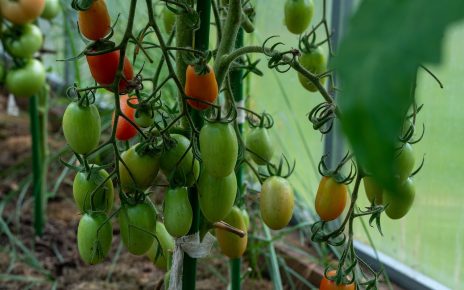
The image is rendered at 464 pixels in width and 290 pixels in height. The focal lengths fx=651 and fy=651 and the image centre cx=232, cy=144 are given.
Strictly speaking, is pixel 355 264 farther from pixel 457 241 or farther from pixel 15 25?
pixel 15 25

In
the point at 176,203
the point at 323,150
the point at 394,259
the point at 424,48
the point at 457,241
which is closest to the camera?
the point at 424,48

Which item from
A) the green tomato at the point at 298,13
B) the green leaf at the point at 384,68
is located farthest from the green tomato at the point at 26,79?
the green leaf at the point at 384,68

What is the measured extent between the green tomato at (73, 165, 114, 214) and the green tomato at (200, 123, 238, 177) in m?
0.09

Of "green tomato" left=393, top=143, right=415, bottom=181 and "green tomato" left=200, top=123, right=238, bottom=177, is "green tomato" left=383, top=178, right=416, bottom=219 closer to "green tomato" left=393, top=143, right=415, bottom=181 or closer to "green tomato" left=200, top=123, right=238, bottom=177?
"green tomato" left=393, top=143, right=415, bottom=181

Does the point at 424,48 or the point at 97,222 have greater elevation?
the point at 424,48

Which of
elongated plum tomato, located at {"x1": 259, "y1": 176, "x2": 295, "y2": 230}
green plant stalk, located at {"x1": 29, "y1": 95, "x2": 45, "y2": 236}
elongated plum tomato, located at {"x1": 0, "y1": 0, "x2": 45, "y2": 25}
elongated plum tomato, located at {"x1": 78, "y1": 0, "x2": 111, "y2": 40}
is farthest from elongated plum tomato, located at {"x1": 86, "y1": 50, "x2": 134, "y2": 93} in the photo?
green plant stalk, located at {"x1": 29, "y1": 95, "x2": 45, "y2": 236}

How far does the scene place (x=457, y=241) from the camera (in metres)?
1.15

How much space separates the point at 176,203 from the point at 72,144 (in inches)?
3.6

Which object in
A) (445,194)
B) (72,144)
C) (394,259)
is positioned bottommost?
(394,259)

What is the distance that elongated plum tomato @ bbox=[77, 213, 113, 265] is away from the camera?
0.50 metres

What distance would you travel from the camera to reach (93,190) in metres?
0.51

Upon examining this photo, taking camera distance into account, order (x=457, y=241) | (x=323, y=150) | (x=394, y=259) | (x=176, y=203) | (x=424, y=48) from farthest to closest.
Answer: (x=323, y=150) < (x=394, y=259) < (x=457, y=241) < (x=176, y=203) < (x=424, y=48)

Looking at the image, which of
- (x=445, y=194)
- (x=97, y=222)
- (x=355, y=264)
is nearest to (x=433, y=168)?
(x=445, y=194)

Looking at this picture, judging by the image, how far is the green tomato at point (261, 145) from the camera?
2.15 feet
